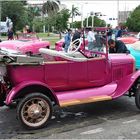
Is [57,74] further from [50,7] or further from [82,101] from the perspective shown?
[50,7]

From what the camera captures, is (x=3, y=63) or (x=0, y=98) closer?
(x=3, y=63)

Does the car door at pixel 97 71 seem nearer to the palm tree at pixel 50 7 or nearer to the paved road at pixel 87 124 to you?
the paved road at pixel 87 124

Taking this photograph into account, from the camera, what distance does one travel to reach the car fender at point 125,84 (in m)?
6.92

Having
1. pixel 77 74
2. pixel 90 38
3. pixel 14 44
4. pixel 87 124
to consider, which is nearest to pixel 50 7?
pixel 14 44

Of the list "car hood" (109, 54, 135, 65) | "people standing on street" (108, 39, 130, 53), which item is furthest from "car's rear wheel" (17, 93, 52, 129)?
"people standing on street" (108, 39, 130, 53)

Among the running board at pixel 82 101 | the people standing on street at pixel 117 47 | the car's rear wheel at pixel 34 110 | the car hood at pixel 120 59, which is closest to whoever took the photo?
the car's rear wheel at pixel 34 110

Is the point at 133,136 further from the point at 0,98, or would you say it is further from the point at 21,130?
the point at 0,98

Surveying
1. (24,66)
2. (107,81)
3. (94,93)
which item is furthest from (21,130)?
(107,81)

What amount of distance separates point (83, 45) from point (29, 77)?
78.2 inches

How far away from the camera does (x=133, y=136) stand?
574 centimetres

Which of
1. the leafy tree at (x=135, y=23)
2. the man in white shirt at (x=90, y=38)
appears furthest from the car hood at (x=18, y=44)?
the leafy tree at (x=135, y=23)

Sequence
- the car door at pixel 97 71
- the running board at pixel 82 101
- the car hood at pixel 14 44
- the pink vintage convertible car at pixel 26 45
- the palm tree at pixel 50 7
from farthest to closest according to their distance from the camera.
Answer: the palm tree at pixel 50 7 < the car hood at pixel 14 44 < the pink vintage convertible car at pixel 26 45 < the car door at pixel 97 71 < the running board at pixel 82 101

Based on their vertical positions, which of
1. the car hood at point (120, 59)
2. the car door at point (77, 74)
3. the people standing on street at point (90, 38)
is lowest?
the car door at point (77, 74)

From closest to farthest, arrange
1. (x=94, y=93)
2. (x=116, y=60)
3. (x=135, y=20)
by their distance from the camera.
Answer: (x=94, y=93)
(x=116, y=60)
(x=135, y=20)
